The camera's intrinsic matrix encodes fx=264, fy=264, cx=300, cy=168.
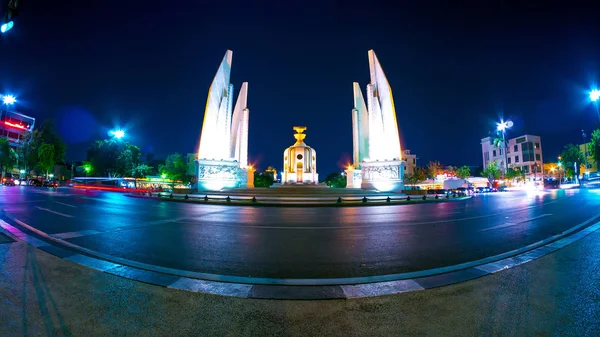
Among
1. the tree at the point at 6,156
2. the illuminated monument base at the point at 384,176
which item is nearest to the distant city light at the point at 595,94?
the illuminated monument base at the point at 384,176

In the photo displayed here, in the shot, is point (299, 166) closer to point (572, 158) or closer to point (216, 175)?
point (216, 175)

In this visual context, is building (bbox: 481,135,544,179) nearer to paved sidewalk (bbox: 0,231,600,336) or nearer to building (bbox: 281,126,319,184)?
building (bbox: 281,126,319,184)

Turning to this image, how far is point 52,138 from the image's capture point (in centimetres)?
5578

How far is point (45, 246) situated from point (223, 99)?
123 ft

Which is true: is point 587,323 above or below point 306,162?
below

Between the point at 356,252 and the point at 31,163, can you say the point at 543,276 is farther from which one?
the point at 31,163

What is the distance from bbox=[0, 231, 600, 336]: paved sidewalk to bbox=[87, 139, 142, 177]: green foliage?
62.7 meters

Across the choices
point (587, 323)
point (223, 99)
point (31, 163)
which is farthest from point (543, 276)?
point (31, 163)

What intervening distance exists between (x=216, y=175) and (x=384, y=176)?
2387 centimetres

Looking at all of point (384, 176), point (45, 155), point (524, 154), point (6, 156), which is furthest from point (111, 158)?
point (524, 154)

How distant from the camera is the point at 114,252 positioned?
5.56 m

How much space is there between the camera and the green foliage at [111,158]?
2218 inches

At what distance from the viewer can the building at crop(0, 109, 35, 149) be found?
73650mm

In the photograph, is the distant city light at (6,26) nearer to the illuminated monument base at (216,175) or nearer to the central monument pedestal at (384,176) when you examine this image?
the illuminated monument base at (216,175)
